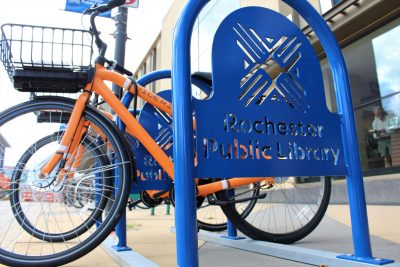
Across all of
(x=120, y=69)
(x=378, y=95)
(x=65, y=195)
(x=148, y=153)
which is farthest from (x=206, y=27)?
(x=65, y=195)

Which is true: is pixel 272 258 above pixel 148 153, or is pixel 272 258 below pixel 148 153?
below

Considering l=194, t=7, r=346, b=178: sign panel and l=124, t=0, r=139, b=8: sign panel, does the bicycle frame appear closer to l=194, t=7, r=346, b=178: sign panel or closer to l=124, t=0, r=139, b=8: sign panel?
l=194, t=7, r=346, b=178: sign panel

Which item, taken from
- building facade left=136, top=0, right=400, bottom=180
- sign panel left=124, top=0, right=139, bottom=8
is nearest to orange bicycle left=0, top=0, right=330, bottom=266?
sign panel left=124, top=0, right=139, bottom=8

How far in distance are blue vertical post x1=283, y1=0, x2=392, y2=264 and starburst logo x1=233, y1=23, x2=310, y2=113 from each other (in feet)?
0.58

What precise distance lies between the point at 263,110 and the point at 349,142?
16.0 inches

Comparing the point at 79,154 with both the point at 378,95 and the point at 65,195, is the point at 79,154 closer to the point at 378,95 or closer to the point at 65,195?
the point at 65,195

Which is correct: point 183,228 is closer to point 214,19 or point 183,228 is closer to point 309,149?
point 309,149

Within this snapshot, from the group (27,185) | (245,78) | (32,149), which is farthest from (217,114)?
(32,149)

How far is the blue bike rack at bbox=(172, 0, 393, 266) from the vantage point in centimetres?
99

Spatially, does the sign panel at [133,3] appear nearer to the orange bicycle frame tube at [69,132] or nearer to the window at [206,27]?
the orange bicycle frame tube at [69,132]

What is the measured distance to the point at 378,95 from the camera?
532 centimetres

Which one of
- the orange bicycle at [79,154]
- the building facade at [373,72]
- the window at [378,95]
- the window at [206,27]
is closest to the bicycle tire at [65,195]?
the orange bicycle at [79,154]

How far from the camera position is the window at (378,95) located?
5.00 metres

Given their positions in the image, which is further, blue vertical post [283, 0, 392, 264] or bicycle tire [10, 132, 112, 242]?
bicycle tire [10, 132, 112, 242]
